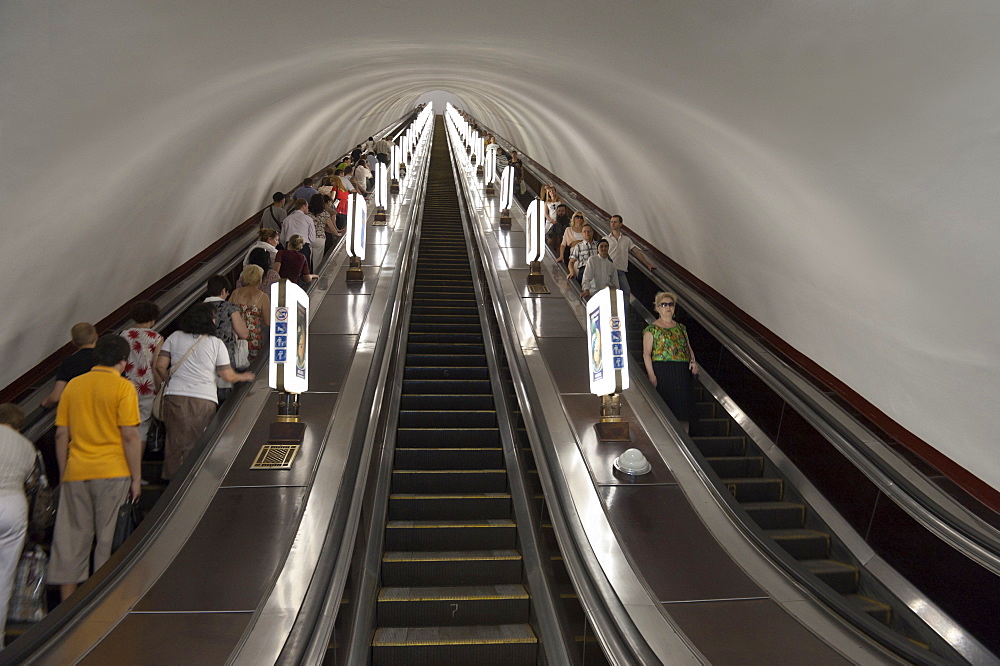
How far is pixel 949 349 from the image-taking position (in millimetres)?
4605

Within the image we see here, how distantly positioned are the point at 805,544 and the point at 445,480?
254 centimetres

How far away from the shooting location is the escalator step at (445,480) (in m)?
5.49

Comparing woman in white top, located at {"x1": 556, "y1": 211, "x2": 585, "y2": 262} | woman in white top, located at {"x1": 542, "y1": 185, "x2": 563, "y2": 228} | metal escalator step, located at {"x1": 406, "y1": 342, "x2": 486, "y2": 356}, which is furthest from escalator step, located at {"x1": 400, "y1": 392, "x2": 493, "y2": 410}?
woman in white top, located at {"x1": 542, "y1": 185, "x2": 563, "y2": 228}

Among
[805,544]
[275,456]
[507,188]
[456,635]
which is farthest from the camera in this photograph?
[507,188]

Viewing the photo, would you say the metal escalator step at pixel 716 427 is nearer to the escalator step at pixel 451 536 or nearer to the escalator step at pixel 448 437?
the escalator step at pixel 448 437

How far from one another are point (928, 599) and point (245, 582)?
3.79 meters

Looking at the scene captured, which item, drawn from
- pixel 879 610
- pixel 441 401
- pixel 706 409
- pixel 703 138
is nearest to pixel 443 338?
pixel 441 401

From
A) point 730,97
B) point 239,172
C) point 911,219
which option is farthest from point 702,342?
A: point 239,172

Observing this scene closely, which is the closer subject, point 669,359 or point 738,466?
point 669,359

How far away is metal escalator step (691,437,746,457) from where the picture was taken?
256 inches

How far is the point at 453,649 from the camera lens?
4070 millimetres

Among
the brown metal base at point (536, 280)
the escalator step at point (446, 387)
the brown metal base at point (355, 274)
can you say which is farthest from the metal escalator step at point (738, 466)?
the brown metal base at point (355, 274)

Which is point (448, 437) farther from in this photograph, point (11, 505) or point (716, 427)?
point (11, 505)

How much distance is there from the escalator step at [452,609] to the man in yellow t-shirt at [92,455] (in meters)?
1.60
